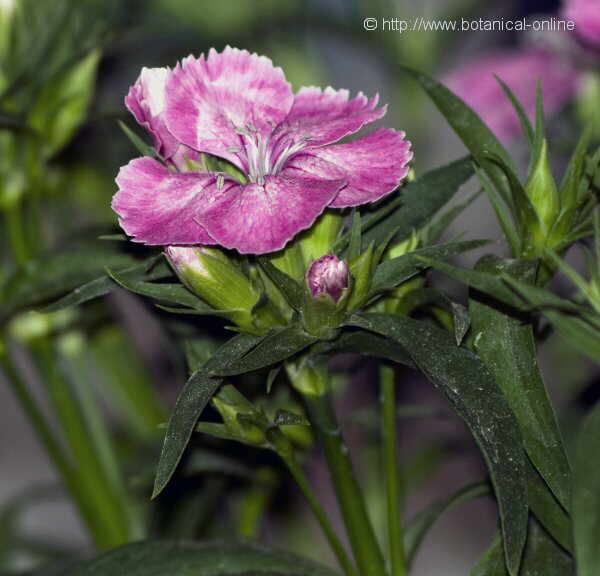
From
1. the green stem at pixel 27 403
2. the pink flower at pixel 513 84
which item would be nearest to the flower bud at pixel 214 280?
the green stem at pixel 27 403

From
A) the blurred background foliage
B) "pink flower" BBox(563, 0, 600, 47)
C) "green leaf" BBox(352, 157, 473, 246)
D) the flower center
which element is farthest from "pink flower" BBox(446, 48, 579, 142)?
the flower center

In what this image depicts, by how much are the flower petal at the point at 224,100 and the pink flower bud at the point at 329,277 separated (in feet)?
0.26

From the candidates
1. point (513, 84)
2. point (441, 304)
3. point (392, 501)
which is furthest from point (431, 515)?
point (513, 84)

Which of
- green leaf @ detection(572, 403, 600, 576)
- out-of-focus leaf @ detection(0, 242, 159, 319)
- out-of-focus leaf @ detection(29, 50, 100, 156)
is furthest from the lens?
out-of-focus leaf @ detection(29, 50, 100, 156)

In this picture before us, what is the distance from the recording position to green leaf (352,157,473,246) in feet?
1.69

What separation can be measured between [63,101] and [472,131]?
388 mm

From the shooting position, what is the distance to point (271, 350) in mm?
440

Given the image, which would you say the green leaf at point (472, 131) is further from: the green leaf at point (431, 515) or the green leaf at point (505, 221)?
the green leaf at point (431, 515)

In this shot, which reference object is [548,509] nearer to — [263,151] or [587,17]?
[263,151]

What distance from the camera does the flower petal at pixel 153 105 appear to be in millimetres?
477

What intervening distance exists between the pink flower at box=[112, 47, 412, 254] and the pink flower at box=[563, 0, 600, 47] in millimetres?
297

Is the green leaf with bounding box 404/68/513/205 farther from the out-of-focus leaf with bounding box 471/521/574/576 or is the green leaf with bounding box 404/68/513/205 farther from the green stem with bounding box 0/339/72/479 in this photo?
the green stem with bounding box 0/339/72/479

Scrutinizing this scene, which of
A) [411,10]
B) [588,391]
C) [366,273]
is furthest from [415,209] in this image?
[411,10]

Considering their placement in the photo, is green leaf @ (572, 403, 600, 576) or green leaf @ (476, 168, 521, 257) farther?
green leaf @ (476, 168, 521, 257)
